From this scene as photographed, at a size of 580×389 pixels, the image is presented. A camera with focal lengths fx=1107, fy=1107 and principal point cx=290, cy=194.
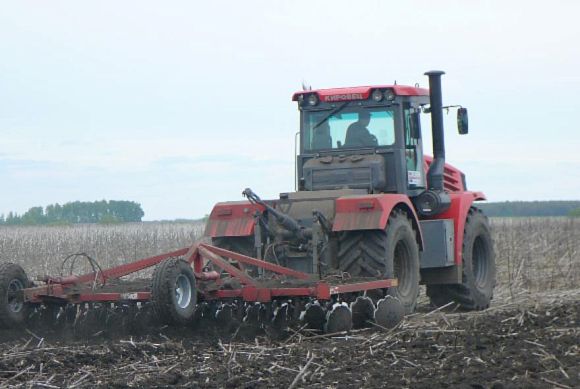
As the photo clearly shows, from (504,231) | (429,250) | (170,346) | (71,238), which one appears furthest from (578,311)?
(71,238)

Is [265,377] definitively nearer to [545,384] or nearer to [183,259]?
[545,384]

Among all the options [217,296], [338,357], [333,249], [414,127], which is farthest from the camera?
[414,127]

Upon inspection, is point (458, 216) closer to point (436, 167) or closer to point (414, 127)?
point (436, 167)

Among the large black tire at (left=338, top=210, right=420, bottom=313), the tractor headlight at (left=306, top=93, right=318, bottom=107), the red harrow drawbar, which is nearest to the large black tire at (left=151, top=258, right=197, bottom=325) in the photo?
the red harrow drawbar

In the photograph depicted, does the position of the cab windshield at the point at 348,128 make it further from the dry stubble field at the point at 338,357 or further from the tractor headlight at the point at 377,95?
the dry stubble field at the point at 338,357

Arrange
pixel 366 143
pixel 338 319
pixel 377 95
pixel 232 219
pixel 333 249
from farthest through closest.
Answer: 1. pixel 366 143
2. pixel 377 95
3. pixel 232 219
4. pixel 333 249
5. pixel 338 319

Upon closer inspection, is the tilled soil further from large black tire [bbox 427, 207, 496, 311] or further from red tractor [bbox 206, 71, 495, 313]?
large black tire [bbox 427, 207, 496, 311]

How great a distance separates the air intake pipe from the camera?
14.1 meters

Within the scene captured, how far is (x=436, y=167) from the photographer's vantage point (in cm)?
1477

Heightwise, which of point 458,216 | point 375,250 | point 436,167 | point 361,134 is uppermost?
point 361,134

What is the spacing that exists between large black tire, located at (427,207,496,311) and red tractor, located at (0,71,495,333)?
19 mm

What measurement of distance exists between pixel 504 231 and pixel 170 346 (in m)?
18.8

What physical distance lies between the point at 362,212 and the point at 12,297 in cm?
382

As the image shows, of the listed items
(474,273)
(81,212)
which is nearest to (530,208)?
(81,212)
